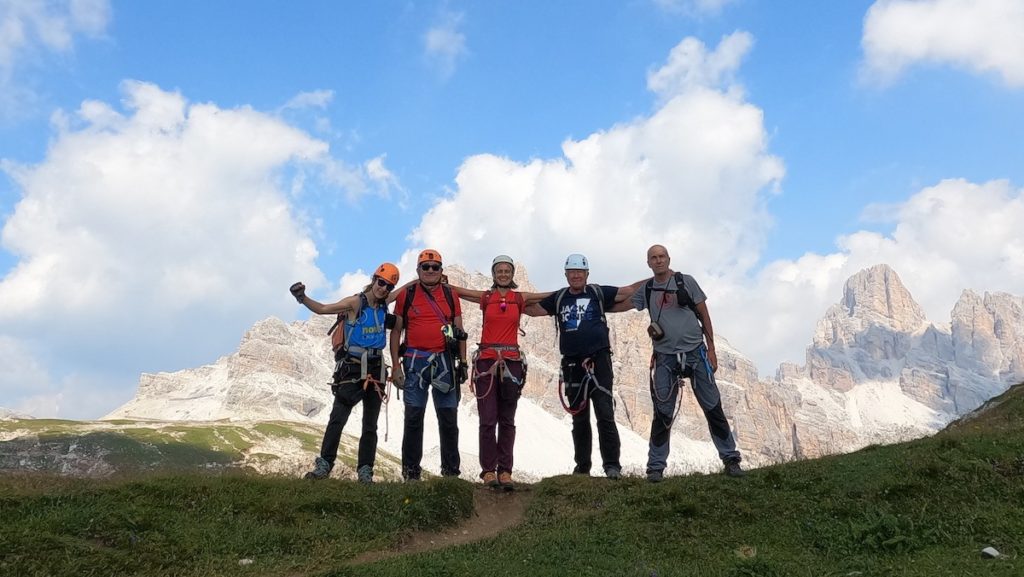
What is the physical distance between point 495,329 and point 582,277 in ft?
7.29

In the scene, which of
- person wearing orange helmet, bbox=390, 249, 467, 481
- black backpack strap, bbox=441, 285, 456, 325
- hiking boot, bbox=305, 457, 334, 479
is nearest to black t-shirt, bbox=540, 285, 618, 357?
black backpack strap, bbox=441, 285, 456, 325

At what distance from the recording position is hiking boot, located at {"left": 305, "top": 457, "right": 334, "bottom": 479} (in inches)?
475

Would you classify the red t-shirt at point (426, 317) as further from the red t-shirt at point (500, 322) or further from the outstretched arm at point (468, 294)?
the red t-shirt at point (500, 322)

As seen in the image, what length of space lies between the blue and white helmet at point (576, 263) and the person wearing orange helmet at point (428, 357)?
252cm

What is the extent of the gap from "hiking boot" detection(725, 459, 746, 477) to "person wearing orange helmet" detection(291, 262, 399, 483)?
6.79 m

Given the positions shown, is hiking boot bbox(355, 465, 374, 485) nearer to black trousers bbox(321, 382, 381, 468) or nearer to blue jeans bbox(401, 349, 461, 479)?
black trousers bbox(321, 382, 381, 468)

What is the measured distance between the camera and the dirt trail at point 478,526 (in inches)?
364

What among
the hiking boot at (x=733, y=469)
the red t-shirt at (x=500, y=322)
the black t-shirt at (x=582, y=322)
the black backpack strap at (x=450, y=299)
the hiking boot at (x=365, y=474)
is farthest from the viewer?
the black backpack strap at (x=450, y=299)

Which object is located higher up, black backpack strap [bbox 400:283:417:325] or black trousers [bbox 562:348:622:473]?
black backpack strap [bbox 400:283:417:325]

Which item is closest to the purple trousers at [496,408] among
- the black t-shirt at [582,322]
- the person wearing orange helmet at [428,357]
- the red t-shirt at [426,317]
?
the person wearing orange helmet at [428,357]

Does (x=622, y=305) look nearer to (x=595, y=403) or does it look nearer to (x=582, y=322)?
(x=582, y=322)

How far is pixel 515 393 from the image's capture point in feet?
42.7

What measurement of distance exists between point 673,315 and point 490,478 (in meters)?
4.79

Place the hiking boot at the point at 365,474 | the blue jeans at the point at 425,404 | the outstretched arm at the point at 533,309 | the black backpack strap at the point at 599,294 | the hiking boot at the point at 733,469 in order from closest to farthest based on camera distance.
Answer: the hiking boot at the point at 733,469
the hiking boot at the point at 365,474
the blue jeans at the point at 425,404
the black backpack strap at the point at 599,294
the outstretched arm at the point at 533,309
